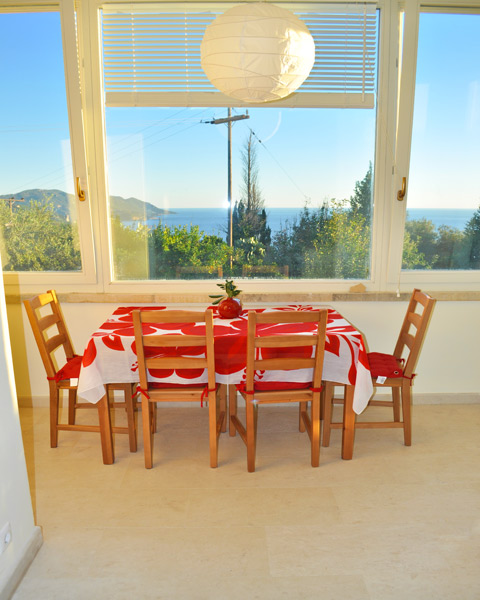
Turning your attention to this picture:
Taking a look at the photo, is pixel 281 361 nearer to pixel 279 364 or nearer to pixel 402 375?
pixel 279 364

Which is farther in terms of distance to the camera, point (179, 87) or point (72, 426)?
point (179, 87)

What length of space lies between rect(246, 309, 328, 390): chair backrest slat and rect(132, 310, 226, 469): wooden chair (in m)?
0.19

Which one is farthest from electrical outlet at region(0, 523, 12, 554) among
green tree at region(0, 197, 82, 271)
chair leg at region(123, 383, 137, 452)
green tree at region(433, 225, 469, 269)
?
green tree at region(433, 225, 469, 269)

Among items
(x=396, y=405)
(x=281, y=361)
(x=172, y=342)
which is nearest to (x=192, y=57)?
(x=172, y=342)

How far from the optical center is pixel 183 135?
3.27 metres

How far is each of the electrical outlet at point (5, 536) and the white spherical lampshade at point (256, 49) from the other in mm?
1860

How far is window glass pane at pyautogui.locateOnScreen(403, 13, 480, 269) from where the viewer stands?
3.16 metres

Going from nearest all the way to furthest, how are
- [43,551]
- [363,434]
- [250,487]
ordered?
1. [43,551]
2. [250,487]
3. [363,434]

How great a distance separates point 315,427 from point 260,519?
590mm

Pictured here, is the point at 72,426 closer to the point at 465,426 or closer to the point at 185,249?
the point at 185,249

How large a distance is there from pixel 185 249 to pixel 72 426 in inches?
54.0

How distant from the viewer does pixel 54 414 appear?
2795 mm

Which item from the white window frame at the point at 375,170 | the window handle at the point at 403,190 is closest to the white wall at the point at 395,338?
the white window frame at the point at 375,170

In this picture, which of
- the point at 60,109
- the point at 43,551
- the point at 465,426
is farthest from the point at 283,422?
the point at 60,109
